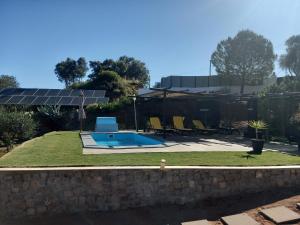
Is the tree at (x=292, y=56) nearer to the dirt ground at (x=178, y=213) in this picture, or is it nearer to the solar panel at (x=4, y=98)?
the solar panel at (x=4, y=98)

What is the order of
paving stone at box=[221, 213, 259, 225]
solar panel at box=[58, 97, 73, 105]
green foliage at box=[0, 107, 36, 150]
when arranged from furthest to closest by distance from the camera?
solar panel at box=[58, 97, 73, 105] < green foliage at box=[0, 107, 36, 150] < paving stone at box=[221, 213, 259, 225]

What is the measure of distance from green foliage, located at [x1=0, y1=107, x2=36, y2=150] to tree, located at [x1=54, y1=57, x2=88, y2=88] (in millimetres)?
50251

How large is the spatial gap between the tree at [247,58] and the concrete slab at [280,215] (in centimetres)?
2836

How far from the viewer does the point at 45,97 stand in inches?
1097

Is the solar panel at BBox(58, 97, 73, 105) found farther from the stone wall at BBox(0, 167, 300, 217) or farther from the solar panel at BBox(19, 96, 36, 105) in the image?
the stone wall at BBox(0, 167, 300, 217)

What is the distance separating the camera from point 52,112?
22.0m

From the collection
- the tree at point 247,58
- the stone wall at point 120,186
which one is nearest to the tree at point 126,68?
the tree at point 247,58

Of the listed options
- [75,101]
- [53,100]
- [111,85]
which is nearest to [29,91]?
[53,100]

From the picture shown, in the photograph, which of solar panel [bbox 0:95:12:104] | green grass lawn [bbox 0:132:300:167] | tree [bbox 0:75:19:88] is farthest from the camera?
tree [bbox 0:75:19:88]

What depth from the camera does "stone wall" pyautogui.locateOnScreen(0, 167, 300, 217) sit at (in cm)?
763

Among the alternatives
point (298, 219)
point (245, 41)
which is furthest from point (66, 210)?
point (245, 41)

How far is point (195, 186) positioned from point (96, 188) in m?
2.28

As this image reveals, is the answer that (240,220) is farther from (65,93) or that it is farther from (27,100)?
(65,93)

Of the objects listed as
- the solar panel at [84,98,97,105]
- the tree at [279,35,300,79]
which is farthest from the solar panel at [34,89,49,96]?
the tree at [279,35,300,79]
